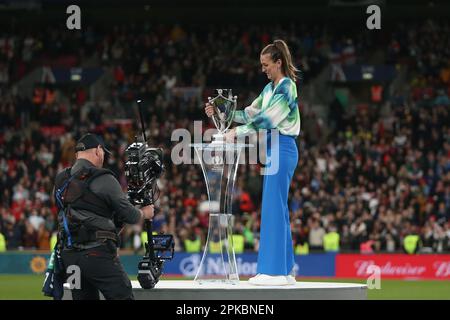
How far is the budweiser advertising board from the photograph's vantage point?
27.4m

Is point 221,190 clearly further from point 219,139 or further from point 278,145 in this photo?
point 278,145

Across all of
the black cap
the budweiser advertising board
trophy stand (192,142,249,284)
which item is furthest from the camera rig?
the budweiser advertising board

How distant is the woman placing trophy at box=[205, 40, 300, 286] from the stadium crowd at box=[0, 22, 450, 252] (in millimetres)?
15492

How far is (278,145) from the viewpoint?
1304 cm

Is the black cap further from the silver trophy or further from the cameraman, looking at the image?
the silver trophy

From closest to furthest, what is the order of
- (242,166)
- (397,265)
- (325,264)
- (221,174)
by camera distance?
(221,174) < (397,265) < (325,264) < (242,166)

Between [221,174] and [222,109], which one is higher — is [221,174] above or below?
below

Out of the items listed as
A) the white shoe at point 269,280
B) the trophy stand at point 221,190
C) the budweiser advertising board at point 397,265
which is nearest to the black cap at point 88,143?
the trophy stand at point 221,190

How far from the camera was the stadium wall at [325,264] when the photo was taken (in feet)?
89.8

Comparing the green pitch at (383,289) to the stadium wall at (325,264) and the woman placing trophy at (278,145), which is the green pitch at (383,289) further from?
the woman placing trophy at (278,145)

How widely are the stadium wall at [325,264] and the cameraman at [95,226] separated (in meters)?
16.2

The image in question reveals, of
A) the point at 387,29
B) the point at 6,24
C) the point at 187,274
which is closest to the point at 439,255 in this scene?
the point at 187,274

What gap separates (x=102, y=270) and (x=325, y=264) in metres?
17.5

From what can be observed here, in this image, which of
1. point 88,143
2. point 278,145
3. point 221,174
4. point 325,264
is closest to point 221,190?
point 221,174
